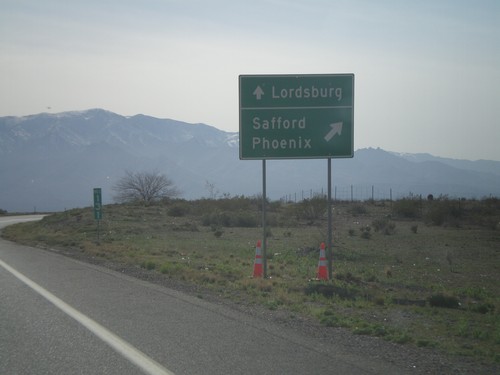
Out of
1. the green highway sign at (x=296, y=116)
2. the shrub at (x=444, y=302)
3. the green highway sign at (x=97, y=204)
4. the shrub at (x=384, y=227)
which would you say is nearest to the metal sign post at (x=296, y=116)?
the green highway sign at (x=296, y=116)

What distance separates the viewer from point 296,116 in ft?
49.0

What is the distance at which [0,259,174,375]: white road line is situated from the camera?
21.7ft

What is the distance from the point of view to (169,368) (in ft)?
21.7

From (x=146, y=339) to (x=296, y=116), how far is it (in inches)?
327

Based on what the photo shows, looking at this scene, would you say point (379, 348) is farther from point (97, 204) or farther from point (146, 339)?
point (97, 204)

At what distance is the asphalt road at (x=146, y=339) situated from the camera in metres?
6.69

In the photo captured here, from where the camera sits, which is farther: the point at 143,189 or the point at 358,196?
the point at 358,196

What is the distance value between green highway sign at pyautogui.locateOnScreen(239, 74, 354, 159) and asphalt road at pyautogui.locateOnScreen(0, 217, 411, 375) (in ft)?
15.3

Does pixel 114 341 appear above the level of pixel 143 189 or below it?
below

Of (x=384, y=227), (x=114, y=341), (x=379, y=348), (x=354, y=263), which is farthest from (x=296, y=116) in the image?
(x=384, y=227)

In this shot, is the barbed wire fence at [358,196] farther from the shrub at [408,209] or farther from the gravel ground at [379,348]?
the gravel ground at [379,348]

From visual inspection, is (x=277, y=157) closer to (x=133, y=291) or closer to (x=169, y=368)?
(x=133, y=291)

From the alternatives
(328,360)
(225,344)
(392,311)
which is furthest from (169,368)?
(392,311)

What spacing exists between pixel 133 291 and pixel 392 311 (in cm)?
511
